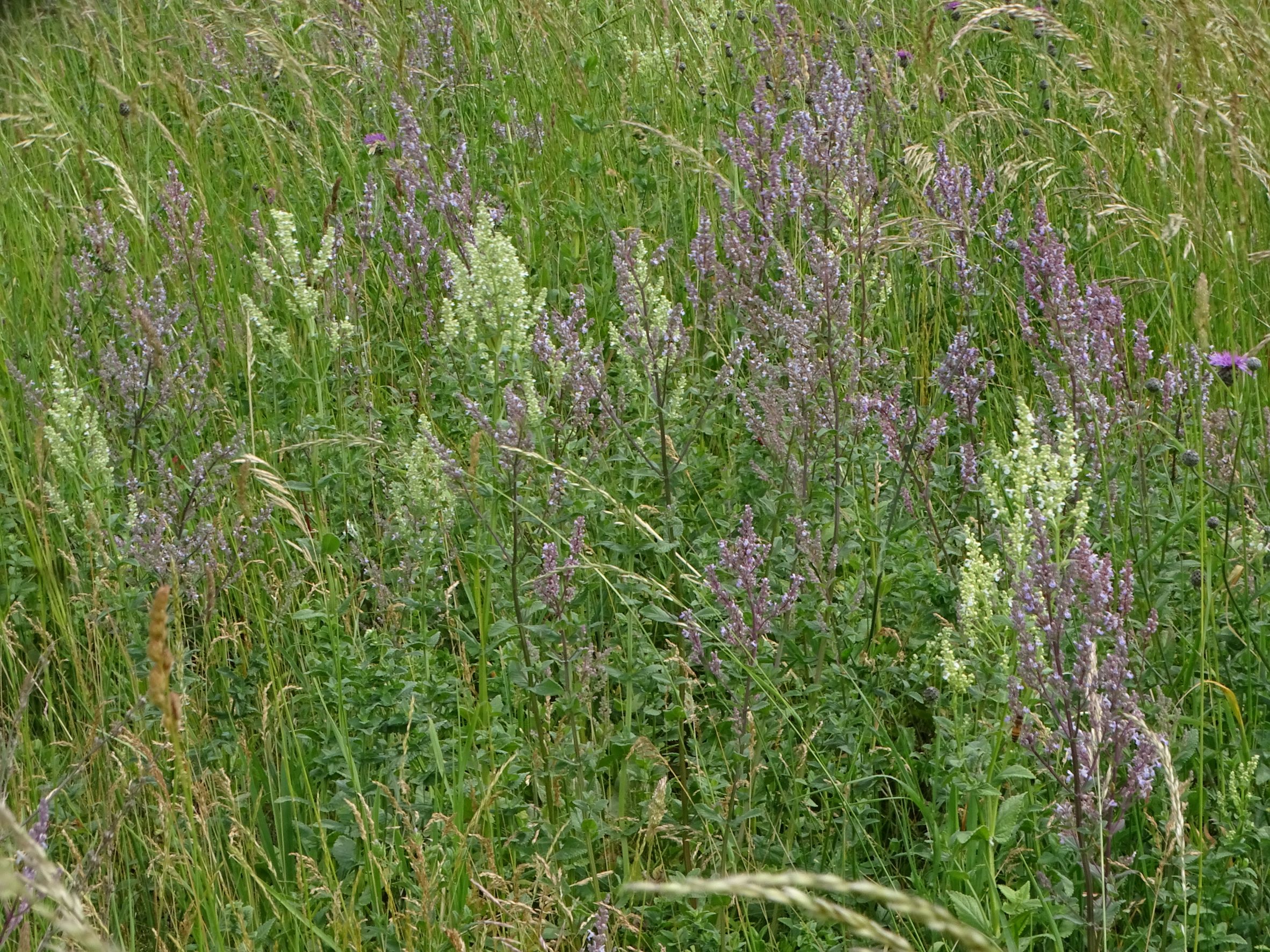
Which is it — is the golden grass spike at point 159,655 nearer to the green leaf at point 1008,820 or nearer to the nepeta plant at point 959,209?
the green leaf at point 1008,820

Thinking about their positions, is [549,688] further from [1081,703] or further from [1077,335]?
[1077,335]

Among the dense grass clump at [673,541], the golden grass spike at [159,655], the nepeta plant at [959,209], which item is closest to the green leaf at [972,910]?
the dense grass clump at [673,541]

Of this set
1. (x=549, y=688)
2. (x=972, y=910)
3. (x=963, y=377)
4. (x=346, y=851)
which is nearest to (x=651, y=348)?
(x=963, y=377)

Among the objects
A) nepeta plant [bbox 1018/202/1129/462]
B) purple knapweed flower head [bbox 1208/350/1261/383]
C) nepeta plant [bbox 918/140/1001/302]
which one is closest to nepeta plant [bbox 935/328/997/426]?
nepeta plant [bbox 1018/202/1129/462]

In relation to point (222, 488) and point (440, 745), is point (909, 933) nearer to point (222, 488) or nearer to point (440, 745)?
point (440, 745)

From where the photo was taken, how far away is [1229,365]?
9.26ft

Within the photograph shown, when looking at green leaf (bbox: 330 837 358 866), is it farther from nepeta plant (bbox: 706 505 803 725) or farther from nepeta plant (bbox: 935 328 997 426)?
nepeta plant (bbox: 935 328 997 426)

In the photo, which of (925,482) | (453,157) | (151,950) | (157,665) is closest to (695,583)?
(925,482)

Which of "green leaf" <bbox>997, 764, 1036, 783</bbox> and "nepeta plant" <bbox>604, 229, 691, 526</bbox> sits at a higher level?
"nepeta plant" <bbox>604, 229, 691, 526</bbox>

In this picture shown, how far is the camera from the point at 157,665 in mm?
1213

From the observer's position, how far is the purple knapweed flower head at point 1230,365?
265cm

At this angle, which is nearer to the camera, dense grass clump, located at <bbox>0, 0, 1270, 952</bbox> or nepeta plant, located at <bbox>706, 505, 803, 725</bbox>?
dense grass clump, located at <bbox>0, 0, 1270, 952</bbox>

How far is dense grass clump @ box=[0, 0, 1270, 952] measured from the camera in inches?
79.0

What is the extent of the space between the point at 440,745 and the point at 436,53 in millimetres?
3584
